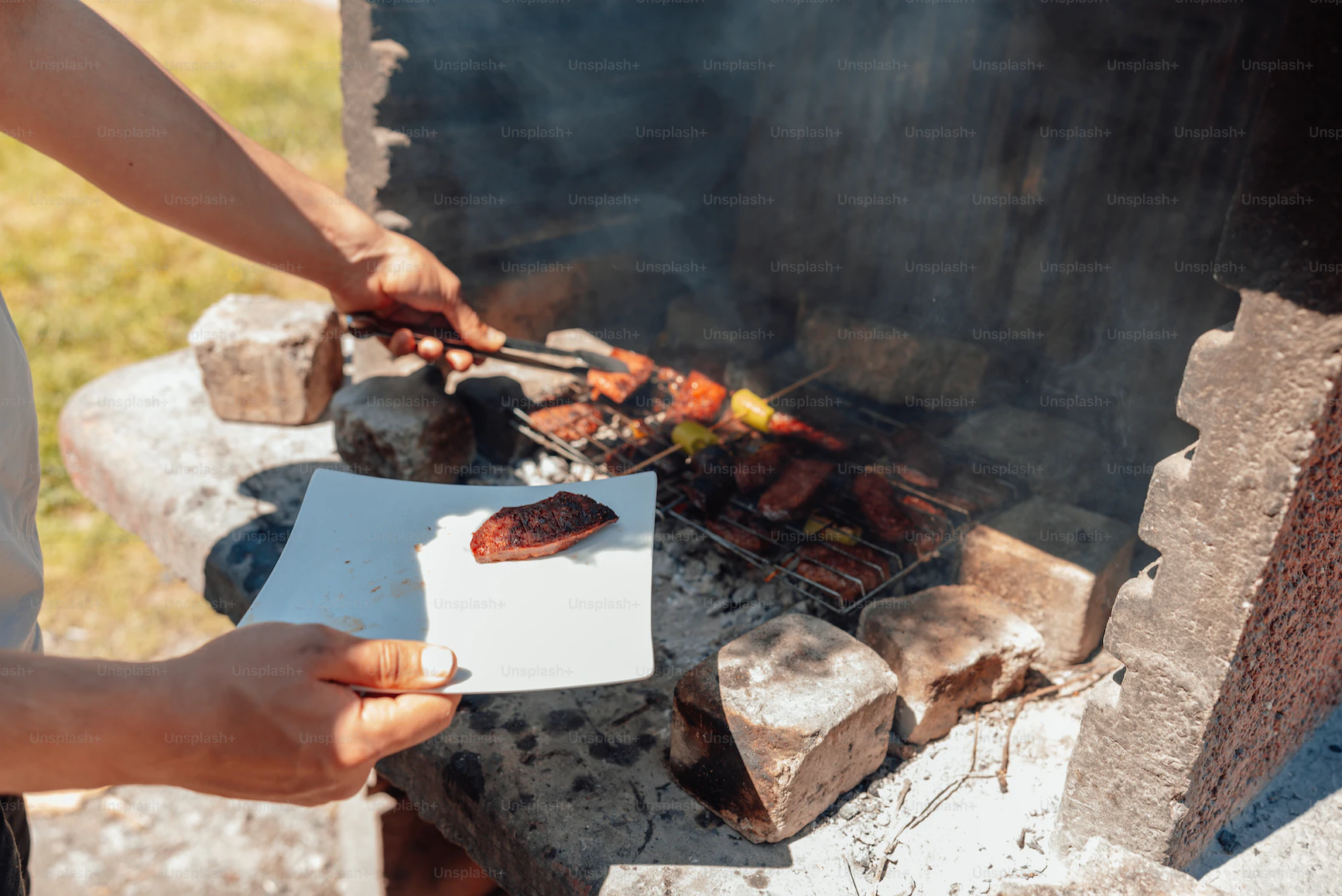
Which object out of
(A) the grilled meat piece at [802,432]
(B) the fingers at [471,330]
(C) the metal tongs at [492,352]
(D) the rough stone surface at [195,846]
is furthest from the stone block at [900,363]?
(D) the rough stone surface at [195,846]

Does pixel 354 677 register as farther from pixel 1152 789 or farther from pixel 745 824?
pixel 1152 789

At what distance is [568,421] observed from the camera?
13.4ft

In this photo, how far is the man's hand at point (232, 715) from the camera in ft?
5.35

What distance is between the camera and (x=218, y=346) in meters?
4.28

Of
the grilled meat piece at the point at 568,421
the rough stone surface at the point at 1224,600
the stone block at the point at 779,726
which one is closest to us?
the rough stone surface at the point at 1224,600

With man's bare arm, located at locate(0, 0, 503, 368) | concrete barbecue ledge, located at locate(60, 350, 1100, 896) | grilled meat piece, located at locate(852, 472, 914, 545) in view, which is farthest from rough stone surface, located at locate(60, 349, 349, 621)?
grilled meat piece, located at locate(852, 472, 914, 545)

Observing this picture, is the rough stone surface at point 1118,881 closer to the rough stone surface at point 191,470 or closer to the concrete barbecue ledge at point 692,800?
the concrete barbecue ledge at point 692,800

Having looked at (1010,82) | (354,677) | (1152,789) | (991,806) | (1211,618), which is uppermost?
(1010,82)

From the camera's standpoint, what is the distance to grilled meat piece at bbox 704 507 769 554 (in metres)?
3.51

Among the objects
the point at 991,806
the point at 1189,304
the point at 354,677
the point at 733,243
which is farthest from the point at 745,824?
the point at 733,243

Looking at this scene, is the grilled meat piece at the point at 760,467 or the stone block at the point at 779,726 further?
the grilled meat piece at the point at 760,467

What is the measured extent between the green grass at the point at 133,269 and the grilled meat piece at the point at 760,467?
3530mm

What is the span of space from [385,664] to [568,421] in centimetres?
216

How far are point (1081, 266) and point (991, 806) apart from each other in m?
2.25
